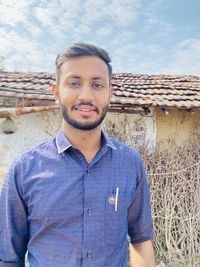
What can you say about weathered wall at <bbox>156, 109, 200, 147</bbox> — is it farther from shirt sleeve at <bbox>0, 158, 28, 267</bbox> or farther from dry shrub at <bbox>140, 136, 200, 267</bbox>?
shirt sleeve at <bbox>0, 158, 28, 267</bbox>

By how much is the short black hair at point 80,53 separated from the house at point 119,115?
157 inches

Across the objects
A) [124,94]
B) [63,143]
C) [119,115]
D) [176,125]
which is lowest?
[63,143]

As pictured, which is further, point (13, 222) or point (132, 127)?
point (132, 127)

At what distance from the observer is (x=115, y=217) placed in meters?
1.50

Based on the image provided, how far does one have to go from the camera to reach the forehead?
5.09 feet

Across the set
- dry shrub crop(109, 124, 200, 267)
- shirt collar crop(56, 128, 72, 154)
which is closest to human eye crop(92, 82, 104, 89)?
shirt collar crop(56, 128, 72, 154)

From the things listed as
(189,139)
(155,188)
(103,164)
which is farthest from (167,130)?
(103,164)

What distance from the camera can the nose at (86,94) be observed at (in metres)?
1.51

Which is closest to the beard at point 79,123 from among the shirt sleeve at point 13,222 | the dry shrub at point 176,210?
the shirt sleeve at point 13,222

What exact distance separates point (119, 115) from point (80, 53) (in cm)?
487

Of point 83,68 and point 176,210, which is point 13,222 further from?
point 176,210

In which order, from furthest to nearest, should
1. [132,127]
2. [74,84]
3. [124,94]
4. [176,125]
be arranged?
[176,125]
[132,127]
[124,94]
[74,84]

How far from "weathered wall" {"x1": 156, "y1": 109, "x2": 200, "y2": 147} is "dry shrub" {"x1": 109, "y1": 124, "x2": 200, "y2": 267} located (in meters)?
1.46

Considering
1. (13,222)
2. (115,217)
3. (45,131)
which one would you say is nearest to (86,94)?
(115,217)
